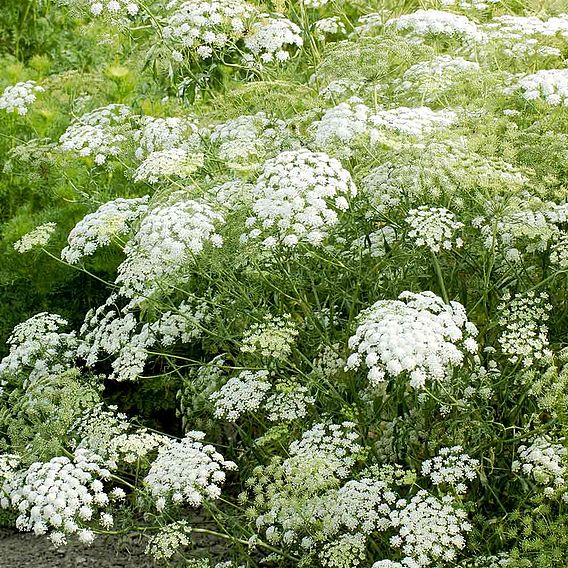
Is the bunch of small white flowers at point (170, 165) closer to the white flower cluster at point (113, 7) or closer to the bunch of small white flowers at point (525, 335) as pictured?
the white flower cluster at point (113, 7)

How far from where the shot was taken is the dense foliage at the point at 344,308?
10.9ft

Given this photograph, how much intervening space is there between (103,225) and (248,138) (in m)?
0.79

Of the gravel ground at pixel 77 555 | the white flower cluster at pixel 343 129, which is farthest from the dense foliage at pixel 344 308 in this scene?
the gravel ground at pixel 77 555

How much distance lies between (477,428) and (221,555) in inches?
53.4

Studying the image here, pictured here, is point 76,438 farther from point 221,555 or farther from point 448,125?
point 448,125

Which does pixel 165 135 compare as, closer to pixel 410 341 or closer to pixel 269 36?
pixel 269 36

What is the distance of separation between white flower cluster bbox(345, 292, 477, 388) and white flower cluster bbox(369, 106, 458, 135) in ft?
2.36

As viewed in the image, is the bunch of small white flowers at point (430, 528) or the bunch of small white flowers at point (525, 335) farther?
the bunch of small white flowers at point (525, 335)

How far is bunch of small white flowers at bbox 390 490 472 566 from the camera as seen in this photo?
3.04 meters

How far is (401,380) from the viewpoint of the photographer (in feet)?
11.3

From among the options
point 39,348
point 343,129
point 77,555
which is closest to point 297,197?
point 343,129

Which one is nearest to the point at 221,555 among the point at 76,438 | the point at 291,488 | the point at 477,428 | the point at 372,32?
the point at 76,438

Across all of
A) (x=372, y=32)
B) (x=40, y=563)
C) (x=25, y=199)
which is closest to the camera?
(x=40, y=563)

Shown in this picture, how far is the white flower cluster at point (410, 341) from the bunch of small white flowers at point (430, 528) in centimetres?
42
